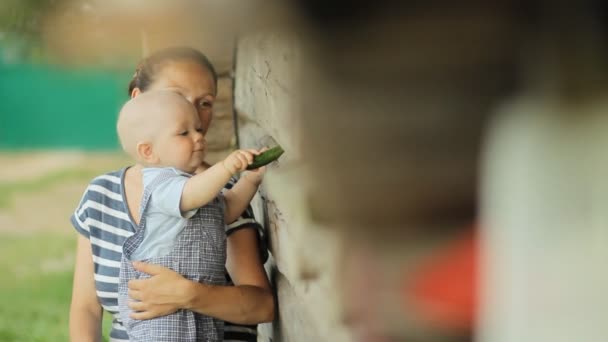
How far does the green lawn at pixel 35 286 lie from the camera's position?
13.5ft

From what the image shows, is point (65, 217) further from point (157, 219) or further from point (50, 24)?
point (50, 24)

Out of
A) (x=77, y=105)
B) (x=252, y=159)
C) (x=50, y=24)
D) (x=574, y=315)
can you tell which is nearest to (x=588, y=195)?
(x=574, y=315)

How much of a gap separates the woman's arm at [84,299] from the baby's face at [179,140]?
0.31 metres

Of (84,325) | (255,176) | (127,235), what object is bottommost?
(84,325)

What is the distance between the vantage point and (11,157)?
22.5ft

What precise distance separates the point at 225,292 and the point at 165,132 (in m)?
0.25

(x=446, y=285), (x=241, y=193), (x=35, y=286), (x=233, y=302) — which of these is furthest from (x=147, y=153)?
(x=35, y=286)

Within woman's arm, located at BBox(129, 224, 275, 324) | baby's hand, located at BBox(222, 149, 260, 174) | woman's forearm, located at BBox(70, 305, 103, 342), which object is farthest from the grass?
baby's hand, located at BBox(222, 149, 260, 174)

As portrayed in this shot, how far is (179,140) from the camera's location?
4.33ft

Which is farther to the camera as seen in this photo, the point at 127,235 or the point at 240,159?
the point at 127,235

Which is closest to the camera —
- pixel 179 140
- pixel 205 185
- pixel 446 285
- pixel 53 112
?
pixel 446 285

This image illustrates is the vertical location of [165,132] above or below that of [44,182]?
above

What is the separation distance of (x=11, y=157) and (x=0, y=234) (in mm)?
1240

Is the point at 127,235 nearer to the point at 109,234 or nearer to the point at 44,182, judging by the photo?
the point at 109,234
